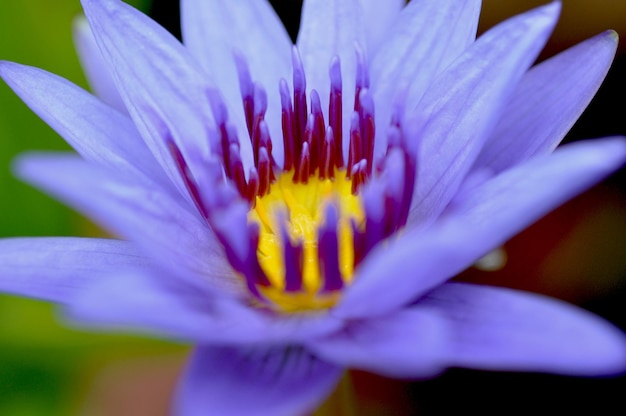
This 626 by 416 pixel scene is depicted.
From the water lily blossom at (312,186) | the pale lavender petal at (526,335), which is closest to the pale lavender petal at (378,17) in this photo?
the water lily blossom at (312,186)

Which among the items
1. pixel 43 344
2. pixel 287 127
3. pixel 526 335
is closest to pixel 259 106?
pixel 287 127

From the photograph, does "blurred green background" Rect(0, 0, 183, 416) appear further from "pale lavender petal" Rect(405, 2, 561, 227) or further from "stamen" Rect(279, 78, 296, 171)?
"pale lavender petal" Rect(405, 2, 561, 227)

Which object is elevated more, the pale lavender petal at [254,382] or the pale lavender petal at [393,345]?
the pale lavender petal at [393,345]

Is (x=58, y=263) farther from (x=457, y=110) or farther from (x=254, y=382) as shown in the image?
(x=457, y=110)

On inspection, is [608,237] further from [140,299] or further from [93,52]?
[140,299]

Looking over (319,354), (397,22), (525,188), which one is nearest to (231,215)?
(319,354)

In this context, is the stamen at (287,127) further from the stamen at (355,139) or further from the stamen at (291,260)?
the stamen at (291,260)
